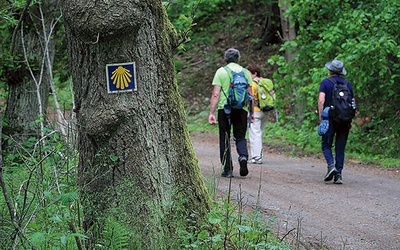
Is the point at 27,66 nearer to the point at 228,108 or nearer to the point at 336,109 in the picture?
the point at 228,108

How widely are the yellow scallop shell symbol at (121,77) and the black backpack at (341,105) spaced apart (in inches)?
233

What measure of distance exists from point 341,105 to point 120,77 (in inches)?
236

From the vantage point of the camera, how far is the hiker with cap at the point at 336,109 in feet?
35.9

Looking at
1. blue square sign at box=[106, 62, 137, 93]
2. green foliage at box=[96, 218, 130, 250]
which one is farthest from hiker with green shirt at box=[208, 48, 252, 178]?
green foliage at box=[96, 218, 130, 250]

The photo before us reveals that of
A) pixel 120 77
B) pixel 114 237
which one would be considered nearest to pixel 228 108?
pixel 120 77

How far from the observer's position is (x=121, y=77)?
5668 mm

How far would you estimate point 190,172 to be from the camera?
6.08m

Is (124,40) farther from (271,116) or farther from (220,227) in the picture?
(271,116)

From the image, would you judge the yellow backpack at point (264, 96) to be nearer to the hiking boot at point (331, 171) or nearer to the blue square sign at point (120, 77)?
the hiking boot at point (331, 171)

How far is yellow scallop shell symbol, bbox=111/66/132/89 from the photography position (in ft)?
18.5

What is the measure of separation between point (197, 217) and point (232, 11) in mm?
24385

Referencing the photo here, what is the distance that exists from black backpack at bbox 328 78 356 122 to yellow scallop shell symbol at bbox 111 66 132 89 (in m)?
5.93

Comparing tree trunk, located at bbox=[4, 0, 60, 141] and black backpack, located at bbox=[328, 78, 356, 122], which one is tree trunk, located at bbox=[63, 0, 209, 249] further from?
tree trunk, located at bbox=[4, 0, 60, 141]

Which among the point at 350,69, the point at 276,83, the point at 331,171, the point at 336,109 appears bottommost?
the point at 331,171
